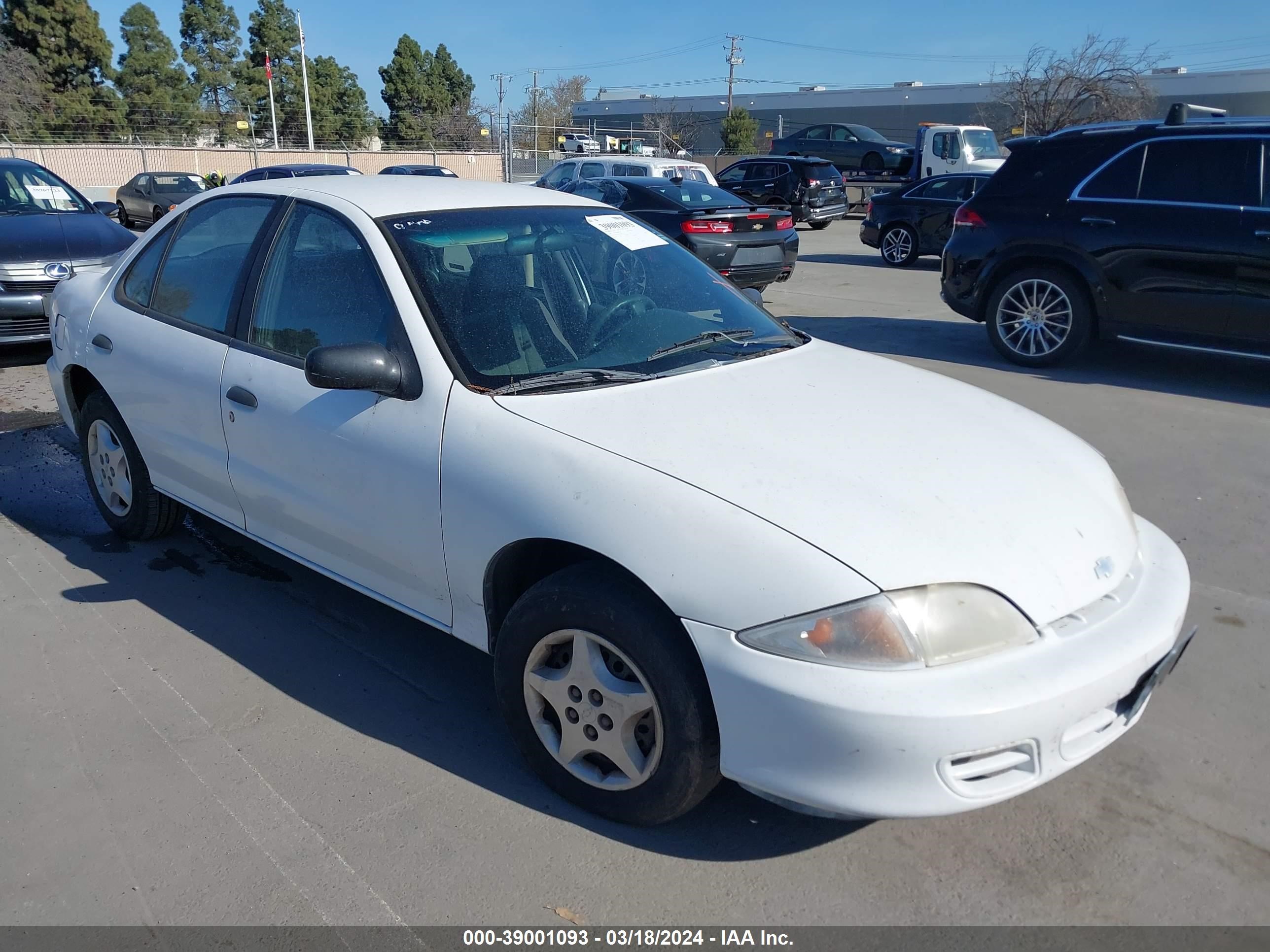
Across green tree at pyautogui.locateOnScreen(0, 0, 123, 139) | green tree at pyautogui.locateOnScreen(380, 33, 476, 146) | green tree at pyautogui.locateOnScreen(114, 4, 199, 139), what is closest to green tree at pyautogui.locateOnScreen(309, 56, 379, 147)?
green tree at pyautogui.locateOnScreen(380, 33, 476, 146)

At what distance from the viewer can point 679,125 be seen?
63406mm

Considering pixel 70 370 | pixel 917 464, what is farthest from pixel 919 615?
pixel 70 370

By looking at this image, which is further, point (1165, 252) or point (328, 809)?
point (1165, 252)

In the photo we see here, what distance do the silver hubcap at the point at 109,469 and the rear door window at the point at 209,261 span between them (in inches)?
28.6

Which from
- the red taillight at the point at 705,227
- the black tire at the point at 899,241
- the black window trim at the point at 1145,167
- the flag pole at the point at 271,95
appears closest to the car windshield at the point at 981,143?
the black tire at the point at 899,241

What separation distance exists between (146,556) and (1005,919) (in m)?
3.85

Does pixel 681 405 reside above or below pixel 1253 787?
above

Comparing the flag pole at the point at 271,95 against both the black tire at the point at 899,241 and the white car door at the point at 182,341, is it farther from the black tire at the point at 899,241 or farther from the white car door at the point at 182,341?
the white car door at the point at 182,341

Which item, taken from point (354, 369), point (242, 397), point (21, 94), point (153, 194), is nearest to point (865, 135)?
point (153, 194)

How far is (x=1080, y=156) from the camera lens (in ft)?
24.9

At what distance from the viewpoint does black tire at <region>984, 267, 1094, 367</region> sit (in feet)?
24.9

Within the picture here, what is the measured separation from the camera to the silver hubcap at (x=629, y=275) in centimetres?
360

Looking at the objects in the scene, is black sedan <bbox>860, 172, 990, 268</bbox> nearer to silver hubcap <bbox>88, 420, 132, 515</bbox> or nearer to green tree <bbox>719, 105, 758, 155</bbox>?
silver hubcap <bbox>88, 420, 132, 515</bbox>

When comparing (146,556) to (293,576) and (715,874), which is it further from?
(715,874)
